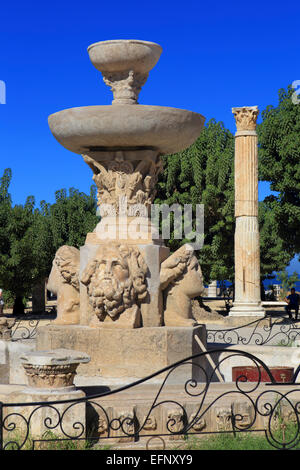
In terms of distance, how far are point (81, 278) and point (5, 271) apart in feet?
61.9

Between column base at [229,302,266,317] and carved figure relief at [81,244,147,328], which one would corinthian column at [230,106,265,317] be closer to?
column base at [229,302,266,317]

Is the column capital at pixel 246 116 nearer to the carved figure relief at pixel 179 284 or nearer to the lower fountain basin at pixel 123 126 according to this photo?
the lower fountain basin at pixel 123 126

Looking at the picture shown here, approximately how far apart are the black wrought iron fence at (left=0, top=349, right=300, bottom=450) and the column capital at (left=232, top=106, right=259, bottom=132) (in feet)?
56.1

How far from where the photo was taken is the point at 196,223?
2725 cm

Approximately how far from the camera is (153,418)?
5.99 m

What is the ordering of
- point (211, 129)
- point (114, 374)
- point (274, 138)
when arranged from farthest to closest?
point (211, 129) < point (274, 138) < point (114, 374)

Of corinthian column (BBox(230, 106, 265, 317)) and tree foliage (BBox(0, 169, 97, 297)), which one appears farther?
tree foliage (BBox(0, 169, 97, 297))

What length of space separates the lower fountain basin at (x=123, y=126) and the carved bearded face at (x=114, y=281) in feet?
4.43

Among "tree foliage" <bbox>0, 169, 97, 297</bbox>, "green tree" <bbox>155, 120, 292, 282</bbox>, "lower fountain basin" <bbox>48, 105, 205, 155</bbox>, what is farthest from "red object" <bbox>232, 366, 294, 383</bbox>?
"tree foliage" <bbox>0, 169, 97, 297</bbox>

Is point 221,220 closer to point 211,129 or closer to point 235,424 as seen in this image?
point 211,129

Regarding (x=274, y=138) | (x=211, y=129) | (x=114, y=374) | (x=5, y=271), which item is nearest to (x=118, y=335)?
(x=114, y=374)

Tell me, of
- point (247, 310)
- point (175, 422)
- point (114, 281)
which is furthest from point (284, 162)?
point (175, 422)

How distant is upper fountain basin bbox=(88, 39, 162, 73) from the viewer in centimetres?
835

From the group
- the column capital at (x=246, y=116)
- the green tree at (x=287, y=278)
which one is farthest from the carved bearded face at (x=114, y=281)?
the green tree at (x=287, y=278)
